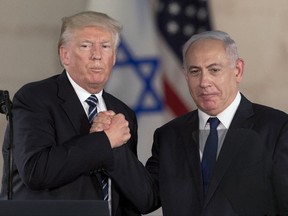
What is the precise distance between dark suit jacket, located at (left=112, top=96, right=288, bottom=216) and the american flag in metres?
1.27

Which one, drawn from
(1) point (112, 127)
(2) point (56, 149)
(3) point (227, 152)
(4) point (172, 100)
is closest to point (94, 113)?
(1) point (112, 127)

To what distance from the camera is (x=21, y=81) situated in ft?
14.5

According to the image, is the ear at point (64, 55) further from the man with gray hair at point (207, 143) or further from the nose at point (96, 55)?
the man with gray hair at point (207, 143)

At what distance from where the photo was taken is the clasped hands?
2.81 m

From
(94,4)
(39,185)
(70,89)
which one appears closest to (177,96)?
(94,4)

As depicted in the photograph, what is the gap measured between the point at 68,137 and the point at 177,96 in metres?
1.62

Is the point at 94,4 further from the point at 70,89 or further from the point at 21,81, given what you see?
the point at 70,89

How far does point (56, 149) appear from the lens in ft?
8.96

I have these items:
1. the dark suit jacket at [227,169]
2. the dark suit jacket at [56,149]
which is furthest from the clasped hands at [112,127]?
the dark suit jacket at [227,169]

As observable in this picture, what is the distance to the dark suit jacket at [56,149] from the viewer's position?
8.88 ft

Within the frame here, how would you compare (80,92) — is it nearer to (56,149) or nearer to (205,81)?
(56,149)

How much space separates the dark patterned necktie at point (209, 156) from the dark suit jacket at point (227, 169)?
2cm

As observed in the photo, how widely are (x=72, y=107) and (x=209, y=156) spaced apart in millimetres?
529

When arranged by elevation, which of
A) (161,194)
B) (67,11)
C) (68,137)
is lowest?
(161,194)
